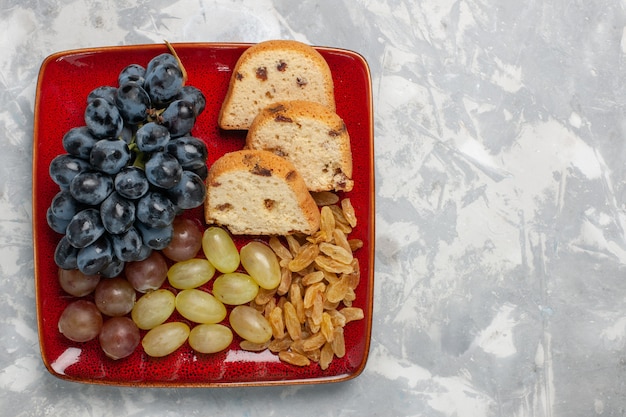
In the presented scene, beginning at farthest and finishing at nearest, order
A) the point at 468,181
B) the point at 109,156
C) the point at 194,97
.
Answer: the point at 468,181 → the point at 194,97 → the point at 109,156

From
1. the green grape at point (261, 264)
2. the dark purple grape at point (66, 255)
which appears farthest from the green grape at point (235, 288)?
the dark purple grape at point (66, 255)

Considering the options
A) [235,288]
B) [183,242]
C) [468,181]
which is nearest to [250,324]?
[235,288]

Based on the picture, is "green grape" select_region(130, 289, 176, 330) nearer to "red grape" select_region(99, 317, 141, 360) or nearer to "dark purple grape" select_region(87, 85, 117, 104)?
"red grape" select_region(99, 317, 141, 360)

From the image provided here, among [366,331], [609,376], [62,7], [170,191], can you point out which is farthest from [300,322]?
[62,7]

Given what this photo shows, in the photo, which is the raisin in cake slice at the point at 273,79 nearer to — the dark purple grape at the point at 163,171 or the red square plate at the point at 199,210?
the red square plate at the point at 199,210

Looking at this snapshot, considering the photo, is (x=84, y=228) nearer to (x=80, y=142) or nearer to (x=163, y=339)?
(x=80, y=142)
